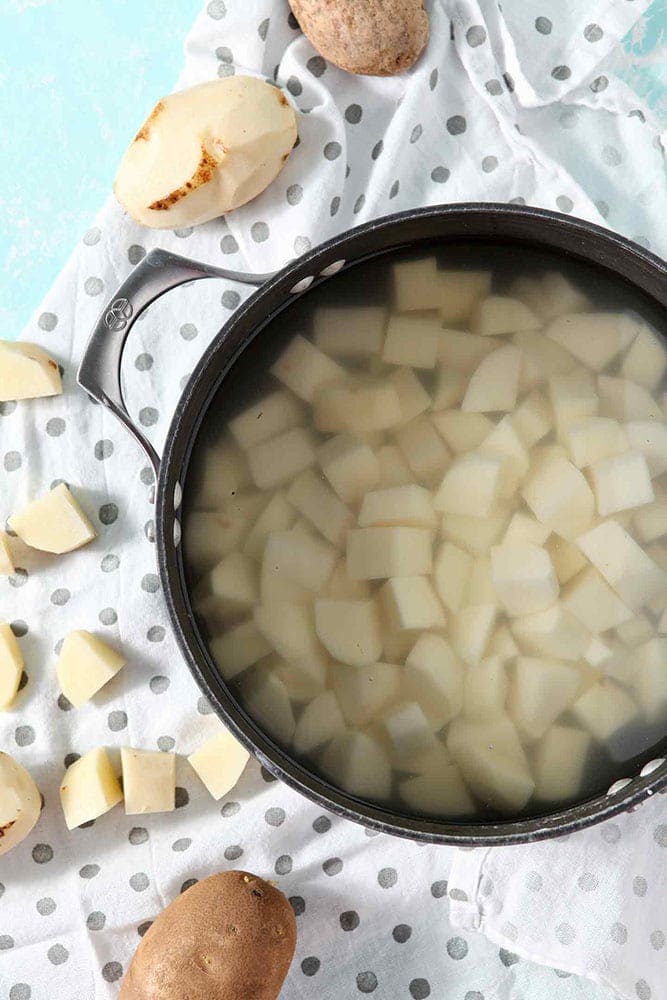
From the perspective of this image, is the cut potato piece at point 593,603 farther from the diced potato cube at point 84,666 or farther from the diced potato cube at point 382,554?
the diced potato cube at point 84,666

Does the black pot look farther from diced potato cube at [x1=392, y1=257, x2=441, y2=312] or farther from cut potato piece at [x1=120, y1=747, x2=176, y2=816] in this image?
cut potato piece at [x1=120, y1=747, x2=176, y2=816]

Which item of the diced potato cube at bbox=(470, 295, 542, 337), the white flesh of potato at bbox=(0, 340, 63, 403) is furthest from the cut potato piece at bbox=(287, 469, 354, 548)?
the white flesh of potato at bbox=(0, 340, 63, 403)

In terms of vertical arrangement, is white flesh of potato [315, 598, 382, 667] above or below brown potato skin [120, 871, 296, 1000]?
above

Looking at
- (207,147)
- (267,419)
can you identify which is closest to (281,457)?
(267,419)

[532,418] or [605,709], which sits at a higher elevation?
[532,418]

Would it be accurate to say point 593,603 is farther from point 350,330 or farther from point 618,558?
point 350,330
